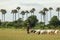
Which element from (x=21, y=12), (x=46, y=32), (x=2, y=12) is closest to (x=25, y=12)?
(x=21, y=12)

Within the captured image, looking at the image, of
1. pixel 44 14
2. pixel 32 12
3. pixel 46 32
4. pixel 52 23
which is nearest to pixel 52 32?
pixel 46 32

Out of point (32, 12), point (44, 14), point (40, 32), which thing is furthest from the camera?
point (32, 12)

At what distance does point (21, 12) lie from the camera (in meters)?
149

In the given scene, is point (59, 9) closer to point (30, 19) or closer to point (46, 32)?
point (30, 19)

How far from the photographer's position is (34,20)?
114 meters

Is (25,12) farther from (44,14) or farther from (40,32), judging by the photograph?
(40,32)

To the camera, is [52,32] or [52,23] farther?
[52,23]

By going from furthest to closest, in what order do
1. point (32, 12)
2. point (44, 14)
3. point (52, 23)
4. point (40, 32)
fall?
point (32, 12)
point (44, 14)
point (52, 23)
point (40, 32)

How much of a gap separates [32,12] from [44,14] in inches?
471

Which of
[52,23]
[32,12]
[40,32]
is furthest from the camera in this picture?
[32,12]

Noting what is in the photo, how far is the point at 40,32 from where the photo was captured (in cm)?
3856

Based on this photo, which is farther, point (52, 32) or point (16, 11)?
point (16, 11)

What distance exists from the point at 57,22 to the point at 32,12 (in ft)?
123

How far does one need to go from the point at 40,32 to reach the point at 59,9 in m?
101
